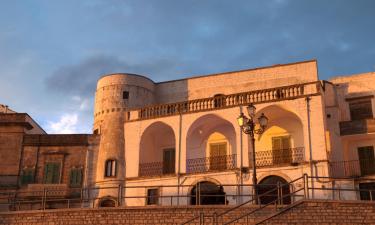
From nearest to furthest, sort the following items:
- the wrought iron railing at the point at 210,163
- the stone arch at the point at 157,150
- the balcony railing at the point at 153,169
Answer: the wrought iron railing at the point at 210,163 → the balcony railing at the point at 153,169 → the stone arch at the point at 157,150

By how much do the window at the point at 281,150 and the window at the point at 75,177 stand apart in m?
11.5

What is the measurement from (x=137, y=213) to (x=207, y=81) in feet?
45.4

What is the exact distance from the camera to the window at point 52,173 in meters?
28.9

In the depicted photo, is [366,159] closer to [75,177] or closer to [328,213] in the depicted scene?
[328,213]

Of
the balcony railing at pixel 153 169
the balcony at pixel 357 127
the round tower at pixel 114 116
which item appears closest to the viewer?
the balcony at pixel 357 127

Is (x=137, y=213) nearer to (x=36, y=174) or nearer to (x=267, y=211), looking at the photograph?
(x=267, y=211)

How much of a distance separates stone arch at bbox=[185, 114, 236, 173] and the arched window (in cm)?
460

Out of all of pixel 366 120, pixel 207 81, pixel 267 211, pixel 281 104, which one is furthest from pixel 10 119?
pixel 366 120

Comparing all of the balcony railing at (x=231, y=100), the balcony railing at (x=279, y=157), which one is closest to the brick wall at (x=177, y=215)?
the balcony railing at (x=279, y=157)

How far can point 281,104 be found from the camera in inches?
1017

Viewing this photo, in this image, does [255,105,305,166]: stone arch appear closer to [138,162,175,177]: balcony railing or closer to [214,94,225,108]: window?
[214,94,225,108]: window

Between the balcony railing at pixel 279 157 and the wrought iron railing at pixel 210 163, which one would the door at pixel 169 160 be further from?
the balcony railing at pixel 279 157

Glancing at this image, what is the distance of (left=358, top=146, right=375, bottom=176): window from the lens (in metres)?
26.8

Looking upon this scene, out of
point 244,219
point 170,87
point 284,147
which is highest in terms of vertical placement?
point 170,87
